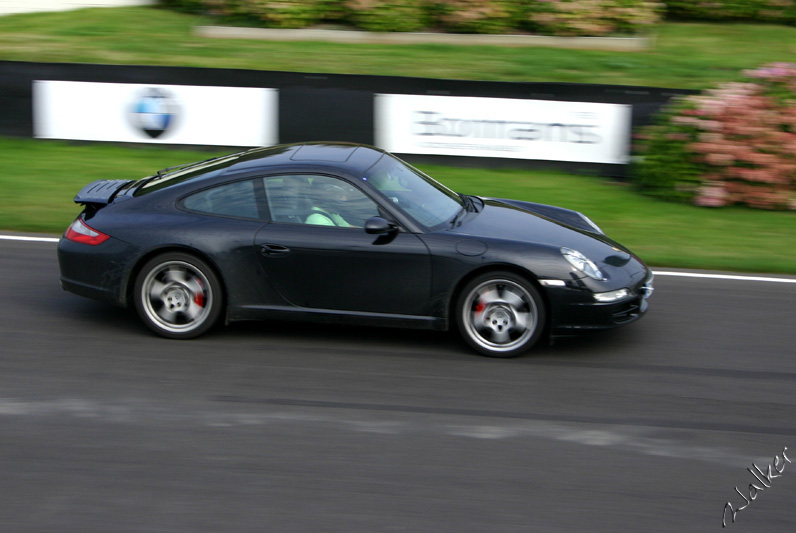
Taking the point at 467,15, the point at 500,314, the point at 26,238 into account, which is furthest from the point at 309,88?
the point at 500,314

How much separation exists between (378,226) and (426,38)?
12.5m

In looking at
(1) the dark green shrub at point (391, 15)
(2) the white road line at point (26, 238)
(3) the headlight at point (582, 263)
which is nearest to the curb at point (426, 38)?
(1) the dark green shrub at point (391, 15)

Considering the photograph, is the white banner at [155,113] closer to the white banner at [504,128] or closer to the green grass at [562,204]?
the green grass at [562,204]

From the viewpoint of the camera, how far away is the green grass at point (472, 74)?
9.67 m

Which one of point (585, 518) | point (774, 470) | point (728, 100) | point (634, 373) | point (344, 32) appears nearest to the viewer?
point (585, 518)

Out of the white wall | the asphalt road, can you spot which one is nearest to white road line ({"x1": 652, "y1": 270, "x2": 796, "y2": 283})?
the asphalt road

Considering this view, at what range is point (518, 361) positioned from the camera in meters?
6.24

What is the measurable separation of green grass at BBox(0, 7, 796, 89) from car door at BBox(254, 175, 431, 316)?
9.89m

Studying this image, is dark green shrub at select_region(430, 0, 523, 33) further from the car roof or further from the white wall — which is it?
the car roof

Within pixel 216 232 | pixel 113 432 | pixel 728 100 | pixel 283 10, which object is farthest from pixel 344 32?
pixel 113 432

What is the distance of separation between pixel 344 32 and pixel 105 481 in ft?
48.3

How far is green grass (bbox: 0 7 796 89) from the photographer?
52.5 feet

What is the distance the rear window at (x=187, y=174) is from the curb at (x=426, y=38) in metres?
11.5

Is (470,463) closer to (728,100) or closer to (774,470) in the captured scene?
(774,470)
